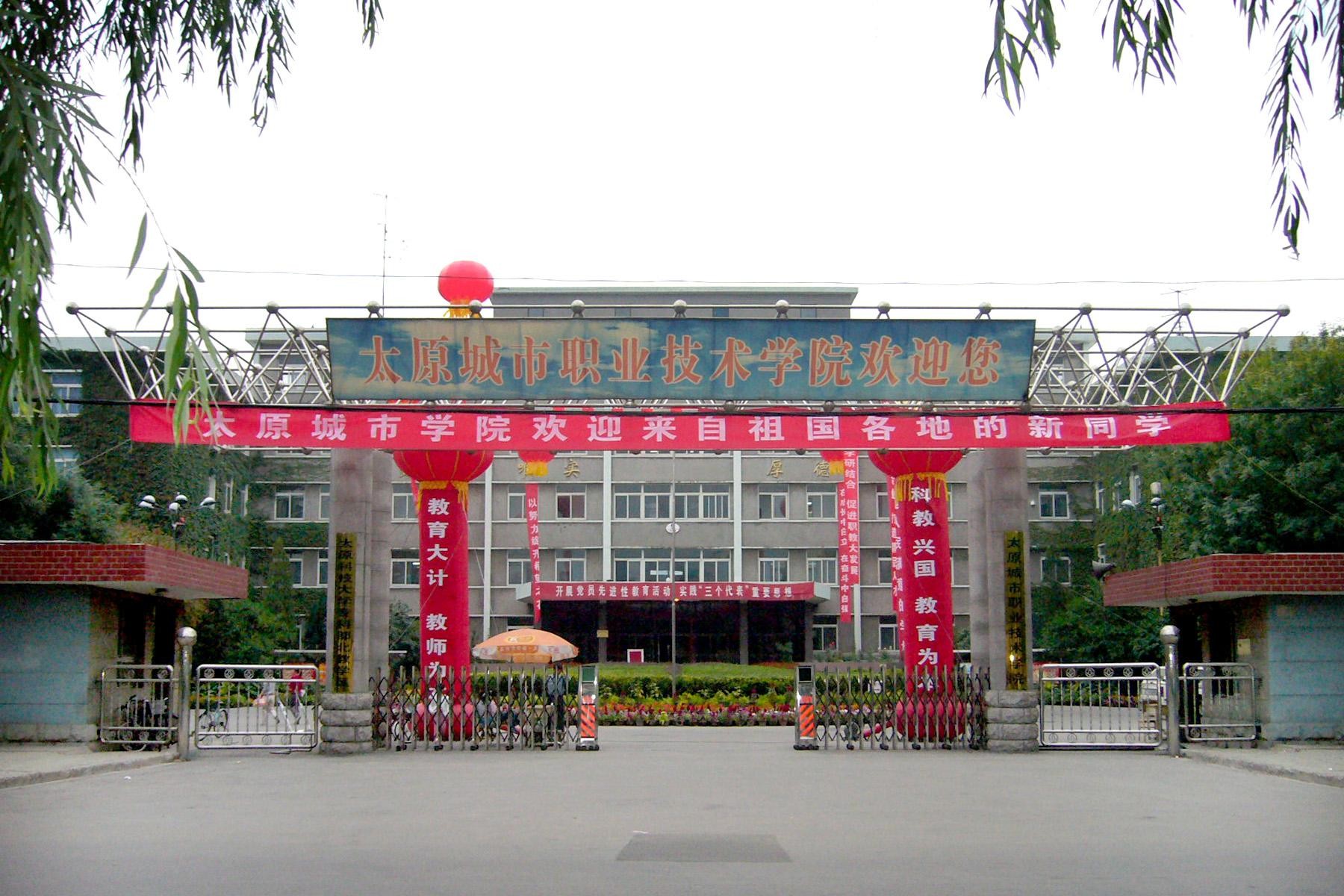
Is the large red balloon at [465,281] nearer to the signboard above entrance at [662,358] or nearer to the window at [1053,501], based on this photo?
the signboard above entrance at [662,358]

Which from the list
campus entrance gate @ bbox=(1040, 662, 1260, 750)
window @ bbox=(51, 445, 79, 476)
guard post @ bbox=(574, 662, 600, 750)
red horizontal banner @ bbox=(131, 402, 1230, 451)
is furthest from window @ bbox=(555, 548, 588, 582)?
red horizontal banner @ bbox=(131, 402, 1230, 451)

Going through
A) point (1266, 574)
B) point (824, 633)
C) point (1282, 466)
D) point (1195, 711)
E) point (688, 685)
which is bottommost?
point (688, 685)

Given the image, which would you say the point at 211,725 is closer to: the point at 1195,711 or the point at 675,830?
the point at 675,830

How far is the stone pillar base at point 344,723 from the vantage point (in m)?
15.3

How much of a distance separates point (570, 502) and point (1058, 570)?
15195 millimetres

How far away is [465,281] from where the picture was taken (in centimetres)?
1584

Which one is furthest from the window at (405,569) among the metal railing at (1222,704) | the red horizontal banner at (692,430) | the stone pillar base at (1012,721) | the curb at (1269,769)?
the curb at (1269,769)

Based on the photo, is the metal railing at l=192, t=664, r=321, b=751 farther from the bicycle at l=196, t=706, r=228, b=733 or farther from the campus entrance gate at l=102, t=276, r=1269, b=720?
the campus entrance gate at l=102, t=276, r=1269, b=720

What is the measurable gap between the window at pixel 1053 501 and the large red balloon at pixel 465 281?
94.4 ft

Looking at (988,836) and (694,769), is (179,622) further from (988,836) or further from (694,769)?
(988,836)

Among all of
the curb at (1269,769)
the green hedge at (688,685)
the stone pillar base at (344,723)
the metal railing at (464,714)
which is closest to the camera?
the curb at (1269,769)

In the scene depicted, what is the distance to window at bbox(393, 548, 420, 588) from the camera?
4094cm

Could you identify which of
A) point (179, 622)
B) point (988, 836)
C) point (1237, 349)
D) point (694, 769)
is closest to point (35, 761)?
point (179, 622)

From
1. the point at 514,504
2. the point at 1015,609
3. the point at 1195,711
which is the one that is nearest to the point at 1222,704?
the point at 1195,711
